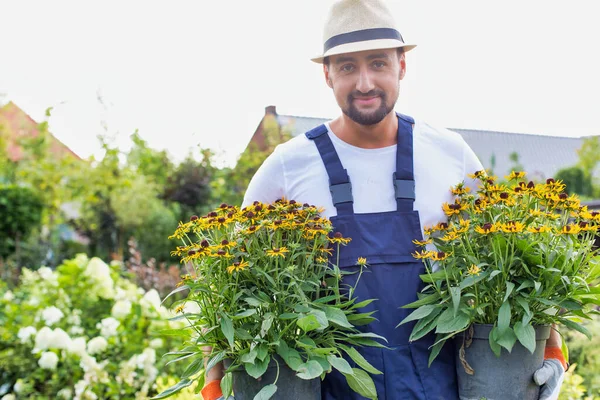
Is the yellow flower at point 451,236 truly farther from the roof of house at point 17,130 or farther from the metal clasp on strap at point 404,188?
the roof of house at point 17,130

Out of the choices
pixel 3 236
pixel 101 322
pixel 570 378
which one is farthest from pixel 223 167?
pixel 570 378

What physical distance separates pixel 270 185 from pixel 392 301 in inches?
24.9

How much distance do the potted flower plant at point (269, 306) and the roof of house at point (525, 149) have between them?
2175 cm

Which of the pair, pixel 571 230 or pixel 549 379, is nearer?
pixel 571 230

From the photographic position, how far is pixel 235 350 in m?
1.81

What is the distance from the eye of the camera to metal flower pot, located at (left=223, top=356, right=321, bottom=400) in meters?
1.77

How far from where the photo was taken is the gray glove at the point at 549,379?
186 cm

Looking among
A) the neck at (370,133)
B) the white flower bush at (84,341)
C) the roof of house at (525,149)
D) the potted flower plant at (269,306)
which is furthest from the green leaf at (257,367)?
the roof of house at (525,149)

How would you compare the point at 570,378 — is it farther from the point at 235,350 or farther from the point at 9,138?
the point at 9,138

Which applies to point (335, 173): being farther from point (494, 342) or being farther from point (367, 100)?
point (494, 342)

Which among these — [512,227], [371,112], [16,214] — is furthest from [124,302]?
[16,214]

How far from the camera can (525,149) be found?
25.5m

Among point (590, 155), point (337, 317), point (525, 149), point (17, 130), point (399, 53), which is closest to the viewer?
point (337, 317)

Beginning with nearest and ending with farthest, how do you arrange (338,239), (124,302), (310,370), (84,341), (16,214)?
(310,370) → (338,239) → (84,341) → (124,302) → (16,214)
